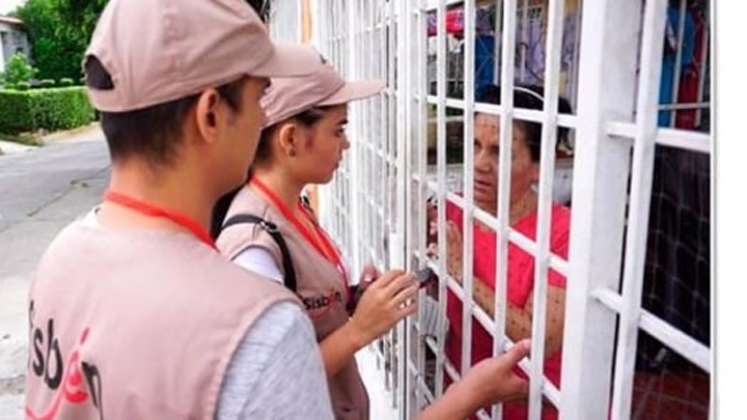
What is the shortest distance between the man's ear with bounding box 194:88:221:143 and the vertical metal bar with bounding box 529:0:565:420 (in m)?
0.62

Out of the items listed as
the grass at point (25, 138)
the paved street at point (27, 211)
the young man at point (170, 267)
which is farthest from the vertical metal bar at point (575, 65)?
the grass at point (25, 138)

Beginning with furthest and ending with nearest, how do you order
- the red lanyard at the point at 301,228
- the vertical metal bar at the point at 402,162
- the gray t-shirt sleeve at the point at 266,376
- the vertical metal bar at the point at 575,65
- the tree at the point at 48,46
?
the tree at the point at 48,46 < the vertical metal bar at the point at 402,162 < the red lanyard at the point at 301,228 < the vertical metal bar at the point at 575,65 < the gray t-shirt sleeve at the point at 266,376

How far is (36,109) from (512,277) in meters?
24.8

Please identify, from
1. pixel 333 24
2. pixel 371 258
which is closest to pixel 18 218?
pixel 333 24

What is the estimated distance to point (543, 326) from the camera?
1.34 m

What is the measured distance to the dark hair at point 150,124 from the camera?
887 millimetres

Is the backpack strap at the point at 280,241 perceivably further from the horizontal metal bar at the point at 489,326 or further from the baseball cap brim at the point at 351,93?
the horizontal metal bar at the point at 489,326

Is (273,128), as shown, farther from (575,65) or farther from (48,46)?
(48,46)

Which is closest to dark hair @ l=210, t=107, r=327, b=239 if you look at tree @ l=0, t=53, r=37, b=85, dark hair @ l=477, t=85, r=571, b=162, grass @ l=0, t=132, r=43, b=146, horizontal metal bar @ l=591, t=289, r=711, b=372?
dark hair @ l=477, t=85, r=571, b=162

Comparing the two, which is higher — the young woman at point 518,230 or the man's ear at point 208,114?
the man's ear at point 208,114

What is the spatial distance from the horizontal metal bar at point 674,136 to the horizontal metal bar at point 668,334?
251 millimetres

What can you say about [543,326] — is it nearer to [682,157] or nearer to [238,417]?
[682,157]

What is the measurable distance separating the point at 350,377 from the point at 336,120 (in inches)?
23.6

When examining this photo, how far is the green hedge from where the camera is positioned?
2278 cm
